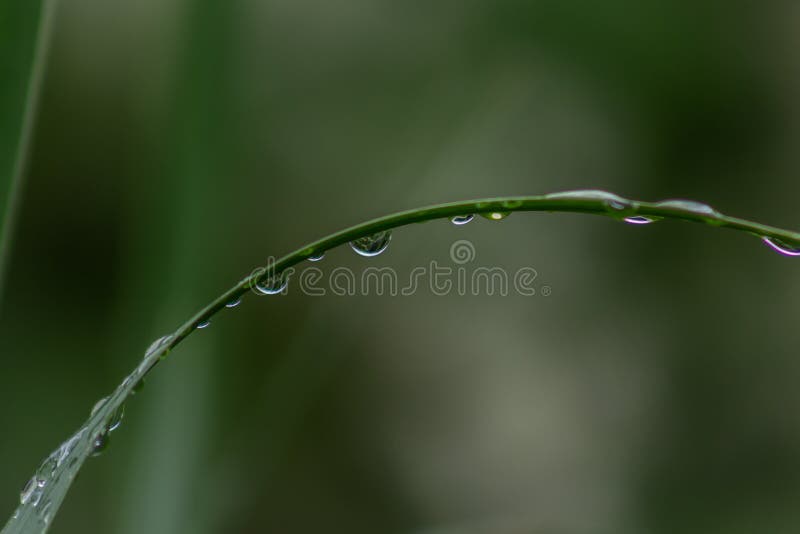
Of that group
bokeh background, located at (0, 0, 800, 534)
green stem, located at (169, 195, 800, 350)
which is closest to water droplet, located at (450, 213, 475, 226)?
green stem, located at (169, 195, 800, 350)

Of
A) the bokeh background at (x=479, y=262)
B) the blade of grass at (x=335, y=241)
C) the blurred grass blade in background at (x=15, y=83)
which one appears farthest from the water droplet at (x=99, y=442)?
the bokeh background at (x=479, y=262)

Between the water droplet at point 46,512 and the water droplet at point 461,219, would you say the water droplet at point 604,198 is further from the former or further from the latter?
the water droplet at point 46,512

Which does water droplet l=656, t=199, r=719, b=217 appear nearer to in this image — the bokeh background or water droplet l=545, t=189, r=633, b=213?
water droplet l=545, t=189, r=633, b=213

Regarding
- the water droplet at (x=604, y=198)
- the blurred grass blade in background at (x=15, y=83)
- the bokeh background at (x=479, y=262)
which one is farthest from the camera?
the bokeh background at (x=479, y=262)

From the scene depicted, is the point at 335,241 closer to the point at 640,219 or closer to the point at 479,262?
the point at 640,219

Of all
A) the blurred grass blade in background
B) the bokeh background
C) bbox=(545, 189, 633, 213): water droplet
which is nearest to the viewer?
bbox=(545, 189, 633, 213): water droplet

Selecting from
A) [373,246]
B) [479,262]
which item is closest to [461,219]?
[373,246]

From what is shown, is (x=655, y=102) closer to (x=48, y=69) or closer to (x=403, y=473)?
(x=403, y=473)
